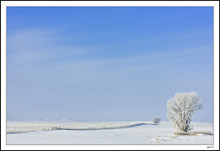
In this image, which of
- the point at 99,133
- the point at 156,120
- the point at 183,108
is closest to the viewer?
the point at 99,133

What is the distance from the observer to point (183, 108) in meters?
18.8

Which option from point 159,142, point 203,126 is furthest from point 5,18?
point 203,126

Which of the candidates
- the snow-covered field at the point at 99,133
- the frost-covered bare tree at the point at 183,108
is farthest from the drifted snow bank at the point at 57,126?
the frost-covered bare tree at the point at 183,108

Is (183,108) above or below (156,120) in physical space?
above

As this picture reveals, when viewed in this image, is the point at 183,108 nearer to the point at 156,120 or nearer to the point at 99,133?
the point at 156,120

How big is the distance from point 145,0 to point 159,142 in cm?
620

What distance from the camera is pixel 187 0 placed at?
1495 cm

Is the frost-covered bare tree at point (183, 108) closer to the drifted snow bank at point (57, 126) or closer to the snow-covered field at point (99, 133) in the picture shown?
the snow-covered field at point (99, 133)

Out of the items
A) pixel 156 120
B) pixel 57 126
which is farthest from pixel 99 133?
pixel 156 120

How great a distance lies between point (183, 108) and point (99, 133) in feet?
15.6

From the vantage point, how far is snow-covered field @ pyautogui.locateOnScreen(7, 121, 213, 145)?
15.5 meters

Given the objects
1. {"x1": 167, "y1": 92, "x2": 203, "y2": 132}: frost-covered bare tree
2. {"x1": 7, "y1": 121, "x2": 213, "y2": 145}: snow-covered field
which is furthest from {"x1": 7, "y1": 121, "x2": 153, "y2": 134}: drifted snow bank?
{"x1": 167, "y1": 92, "x2": 203, "y2": 132}: frost-covered bare tree

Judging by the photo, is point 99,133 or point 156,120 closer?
point 99,133

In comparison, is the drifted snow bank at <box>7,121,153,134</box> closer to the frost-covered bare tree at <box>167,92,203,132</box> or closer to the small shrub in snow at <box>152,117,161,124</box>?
the small shrub in snow at <box>152,117,161,124</box>
